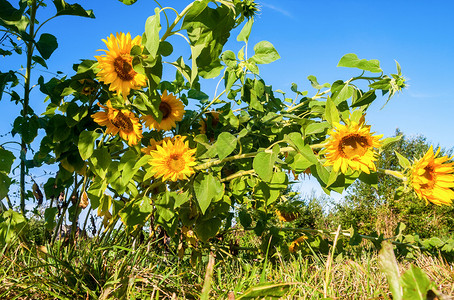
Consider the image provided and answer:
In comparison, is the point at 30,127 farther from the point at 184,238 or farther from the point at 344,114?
the point at 344,114

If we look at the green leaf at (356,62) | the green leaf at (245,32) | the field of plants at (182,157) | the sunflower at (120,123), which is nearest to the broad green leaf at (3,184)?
the field of plants at (182,157)

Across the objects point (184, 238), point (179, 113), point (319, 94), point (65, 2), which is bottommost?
point (184, 238)

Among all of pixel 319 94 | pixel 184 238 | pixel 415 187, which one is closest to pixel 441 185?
pixel 415 187

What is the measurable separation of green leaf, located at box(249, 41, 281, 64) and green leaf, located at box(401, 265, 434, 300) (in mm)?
1089

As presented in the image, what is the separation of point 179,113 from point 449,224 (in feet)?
18.8

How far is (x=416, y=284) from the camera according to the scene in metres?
0.93

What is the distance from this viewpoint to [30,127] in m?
2.11

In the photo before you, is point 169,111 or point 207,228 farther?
point 207,228

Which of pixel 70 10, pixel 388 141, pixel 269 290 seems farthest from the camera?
pixel 70 10

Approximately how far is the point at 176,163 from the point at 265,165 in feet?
1.38

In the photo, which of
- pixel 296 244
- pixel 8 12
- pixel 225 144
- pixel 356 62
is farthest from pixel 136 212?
pixel 296 244

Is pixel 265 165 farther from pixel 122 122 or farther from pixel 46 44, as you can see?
pixel 46 44

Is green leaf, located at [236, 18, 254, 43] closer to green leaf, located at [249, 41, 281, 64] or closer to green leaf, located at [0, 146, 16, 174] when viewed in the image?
green leaf, located at [249, 41, 281, 64]

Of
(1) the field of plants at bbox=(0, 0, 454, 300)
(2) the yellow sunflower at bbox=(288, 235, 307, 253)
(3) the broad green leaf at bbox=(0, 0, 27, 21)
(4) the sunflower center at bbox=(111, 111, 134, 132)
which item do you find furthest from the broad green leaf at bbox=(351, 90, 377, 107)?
(3) the broad green leaf at bbox=(0, 0, 27, 21)
